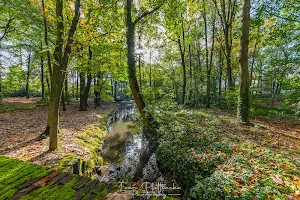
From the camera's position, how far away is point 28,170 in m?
2.73

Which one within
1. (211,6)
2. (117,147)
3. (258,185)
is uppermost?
(211,6)

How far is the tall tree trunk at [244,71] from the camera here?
5965mm

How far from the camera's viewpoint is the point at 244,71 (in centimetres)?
630

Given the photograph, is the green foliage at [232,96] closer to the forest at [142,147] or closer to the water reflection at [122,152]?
the forest at [142,147]

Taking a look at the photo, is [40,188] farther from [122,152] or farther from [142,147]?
[142,147]

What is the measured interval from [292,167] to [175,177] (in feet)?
8.54

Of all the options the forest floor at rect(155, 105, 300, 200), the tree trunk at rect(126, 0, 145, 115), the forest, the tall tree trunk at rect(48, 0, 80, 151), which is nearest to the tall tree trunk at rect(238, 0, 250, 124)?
the forest

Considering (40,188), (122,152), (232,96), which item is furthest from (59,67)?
(232,96)

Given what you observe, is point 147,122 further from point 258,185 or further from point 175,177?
point 258,185

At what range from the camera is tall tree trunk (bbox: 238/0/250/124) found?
5.96 meters

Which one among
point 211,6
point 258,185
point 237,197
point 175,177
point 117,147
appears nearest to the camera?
point 237,197

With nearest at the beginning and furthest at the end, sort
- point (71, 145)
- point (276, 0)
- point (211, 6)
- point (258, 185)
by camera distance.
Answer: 1. point (258, 185)
2. point (71, 145)
3. point (276, 0)
4. point (211, 6)

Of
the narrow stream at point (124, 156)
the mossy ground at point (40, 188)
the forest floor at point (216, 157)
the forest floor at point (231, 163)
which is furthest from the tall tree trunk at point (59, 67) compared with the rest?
the forest floor at point (231, 163)

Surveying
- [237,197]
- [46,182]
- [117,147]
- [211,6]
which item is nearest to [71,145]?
[117,147]
